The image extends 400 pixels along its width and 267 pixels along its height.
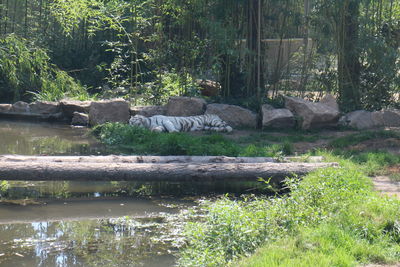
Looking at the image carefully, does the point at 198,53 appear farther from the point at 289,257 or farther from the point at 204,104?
the point at 289,257

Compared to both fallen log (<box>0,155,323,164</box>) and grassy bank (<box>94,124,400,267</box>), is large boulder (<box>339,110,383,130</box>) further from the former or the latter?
grassy bank (<box>94,124,400,267</box>)

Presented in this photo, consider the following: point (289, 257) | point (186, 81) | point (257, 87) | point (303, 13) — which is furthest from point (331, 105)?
point (289, 257)

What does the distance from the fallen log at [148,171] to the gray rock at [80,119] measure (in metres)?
6.23

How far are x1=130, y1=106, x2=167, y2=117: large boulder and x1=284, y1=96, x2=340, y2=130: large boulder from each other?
3.07 metres

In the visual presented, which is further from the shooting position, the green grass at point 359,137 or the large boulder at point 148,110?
the large boulder at point 148,110

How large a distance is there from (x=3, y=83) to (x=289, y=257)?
525 inches

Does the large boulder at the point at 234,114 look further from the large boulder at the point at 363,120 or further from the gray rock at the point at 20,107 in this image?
the gray rock at the point at 20,107

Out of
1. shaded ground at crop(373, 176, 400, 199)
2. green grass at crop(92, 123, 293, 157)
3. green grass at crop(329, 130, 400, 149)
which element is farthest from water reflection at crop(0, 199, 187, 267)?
green grass at crop(329, 130, 400, 149)

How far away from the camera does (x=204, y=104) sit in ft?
43.0

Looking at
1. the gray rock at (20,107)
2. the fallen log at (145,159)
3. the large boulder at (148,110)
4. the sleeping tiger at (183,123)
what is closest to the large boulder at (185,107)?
the large boulder at (148,110)

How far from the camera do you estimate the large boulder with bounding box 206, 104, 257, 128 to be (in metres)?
12.4

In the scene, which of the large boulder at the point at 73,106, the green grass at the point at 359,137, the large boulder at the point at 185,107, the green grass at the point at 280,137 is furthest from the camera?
the large boulder at the point at 73,106

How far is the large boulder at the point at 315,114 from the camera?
1173 centimetres

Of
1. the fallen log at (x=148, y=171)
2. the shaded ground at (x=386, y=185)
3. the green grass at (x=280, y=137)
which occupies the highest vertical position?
the fallen log at (x=148, y=171)
